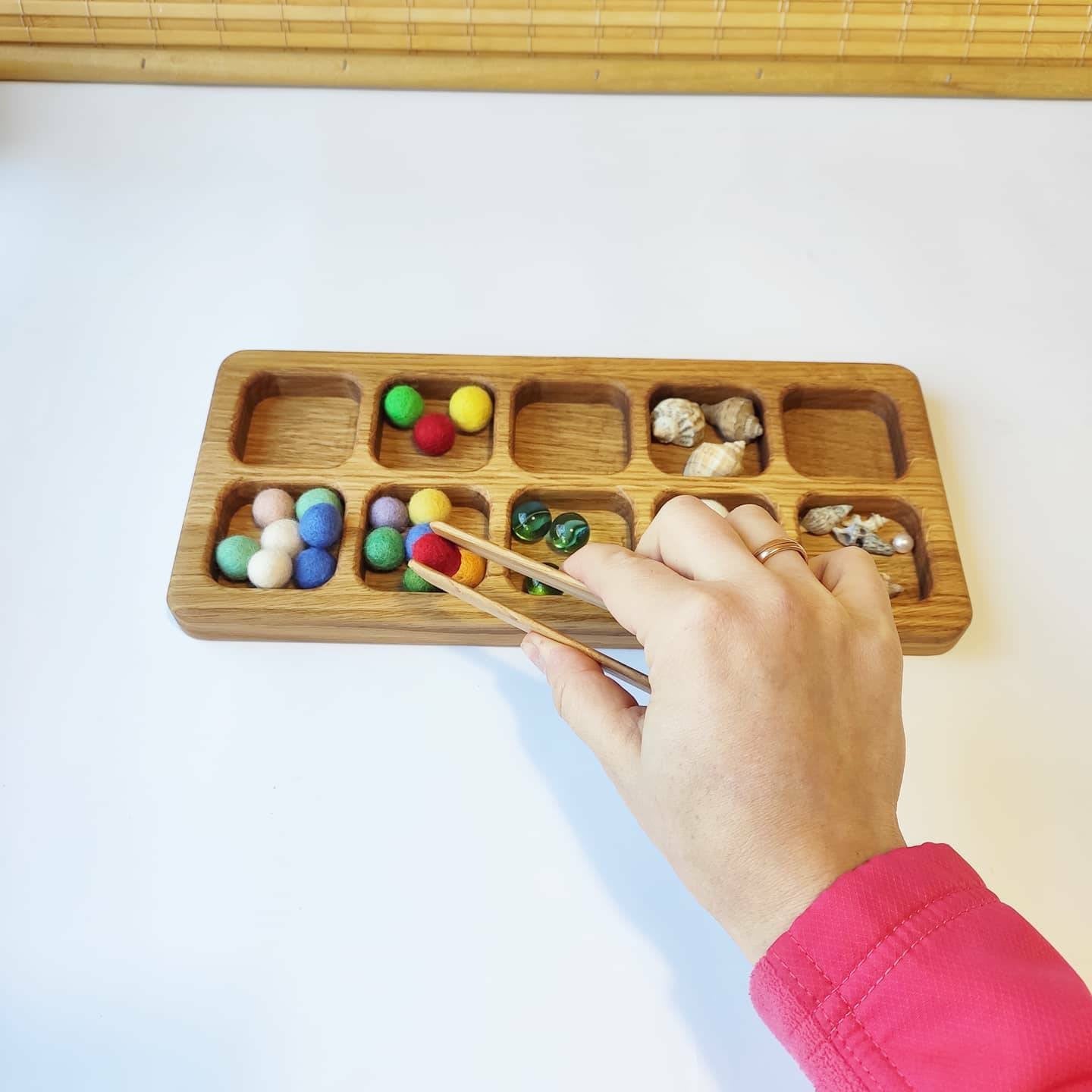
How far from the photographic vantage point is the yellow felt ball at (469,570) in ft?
2.39

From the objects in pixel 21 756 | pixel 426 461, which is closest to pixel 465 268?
pixel 426 461

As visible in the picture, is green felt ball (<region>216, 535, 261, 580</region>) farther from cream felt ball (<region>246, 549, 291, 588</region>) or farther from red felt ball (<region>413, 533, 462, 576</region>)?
red felt ball (<region>413, 533, 462, 576</region>)

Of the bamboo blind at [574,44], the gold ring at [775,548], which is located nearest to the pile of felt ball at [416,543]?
the gold ring at [775,548]

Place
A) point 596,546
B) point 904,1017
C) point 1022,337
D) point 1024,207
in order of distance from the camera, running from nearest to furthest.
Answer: point 904,1017
point 596,546
point 1022,337
point 1024,207

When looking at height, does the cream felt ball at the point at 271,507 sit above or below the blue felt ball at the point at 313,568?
above

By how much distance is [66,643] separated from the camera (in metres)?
0.73

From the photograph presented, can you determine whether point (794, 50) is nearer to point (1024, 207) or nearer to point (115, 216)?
point (1024, 207)

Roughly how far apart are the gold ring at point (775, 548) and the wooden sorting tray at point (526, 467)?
0.15 m

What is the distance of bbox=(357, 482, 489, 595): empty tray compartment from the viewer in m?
0.75

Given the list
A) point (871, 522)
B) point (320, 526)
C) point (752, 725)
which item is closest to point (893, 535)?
point (871, 522)

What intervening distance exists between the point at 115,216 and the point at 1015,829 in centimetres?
102

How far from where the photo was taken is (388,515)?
765 millimetres

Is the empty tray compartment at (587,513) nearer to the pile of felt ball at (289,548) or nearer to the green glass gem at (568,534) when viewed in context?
the green glass gem at (568,534)

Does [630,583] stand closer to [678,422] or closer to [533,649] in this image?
[533,649]
